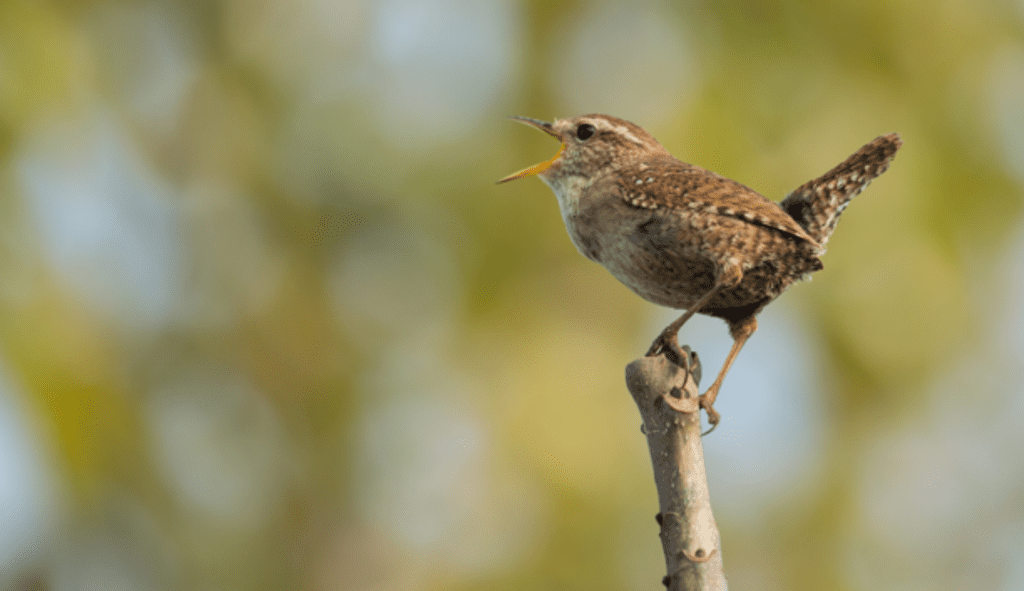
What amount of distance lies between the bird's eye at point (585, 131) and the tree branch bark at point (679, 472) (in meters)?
1.19

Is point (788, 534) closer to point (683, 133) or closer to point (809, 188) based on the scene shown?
point (683, 133)

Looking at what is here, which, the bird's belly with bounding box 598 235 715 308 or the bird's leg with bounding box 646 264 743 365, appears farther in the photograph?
the bird's belly with bounding box 598 235 715 308

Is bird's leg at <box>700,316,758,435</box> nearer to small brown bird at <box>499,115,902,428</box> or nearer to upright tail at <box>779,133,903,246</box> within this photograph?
small brown bird at <box>499,115,902,428</box>

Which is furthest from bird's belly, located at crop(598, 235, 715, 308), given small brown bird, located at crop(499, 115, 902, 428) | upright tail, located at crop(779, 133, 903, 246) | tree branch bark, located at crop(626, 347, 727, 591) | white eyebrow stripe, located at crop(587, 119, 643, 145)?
white eyebrow stripe, located at crop(587, 119, 643, 145)

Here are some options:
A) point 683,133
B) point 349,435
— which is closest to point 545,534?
point 349,435

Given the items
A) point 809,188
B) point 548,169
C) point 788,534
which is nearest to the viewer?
point 809,188

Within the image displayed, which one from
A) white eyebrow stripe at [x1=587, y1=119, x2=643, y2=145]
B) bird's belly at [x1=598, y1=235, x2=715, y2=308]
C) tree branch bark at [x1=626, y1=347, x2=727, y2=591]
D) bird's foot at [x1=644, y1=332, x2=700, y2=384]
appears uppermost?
white eyebrow stripe at [x1=587, y1=119, x2=643, y2=145]

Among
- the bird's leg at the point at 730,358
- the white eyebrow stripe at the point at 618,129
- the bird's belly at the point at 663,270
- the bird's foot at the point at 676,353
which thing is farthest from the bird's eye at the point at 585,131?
the bird's foot at the point at 676,353

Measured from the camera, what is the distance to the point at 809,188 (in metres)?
2.55

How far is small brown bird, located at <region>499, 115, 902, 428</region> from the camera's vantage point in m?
2.24

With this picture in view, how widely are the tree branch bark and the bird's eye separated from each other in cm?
119

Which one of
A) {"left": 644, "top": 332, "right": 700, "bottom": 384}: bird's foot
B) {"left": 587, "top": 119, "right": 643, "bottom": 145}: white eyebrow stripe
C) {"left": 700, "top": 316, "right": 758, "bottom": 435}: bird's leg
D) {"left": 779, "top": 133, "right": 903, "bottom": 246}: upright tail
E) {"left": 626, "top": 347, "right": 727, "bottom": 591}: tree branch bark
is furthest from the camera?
{"left": 587, "top": 119, "right": 643, "bottom": 145}: white eyebrow stripe

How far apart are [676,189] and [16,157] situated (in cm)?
695

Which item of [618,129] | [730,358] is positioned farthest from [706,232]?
[618,129]
